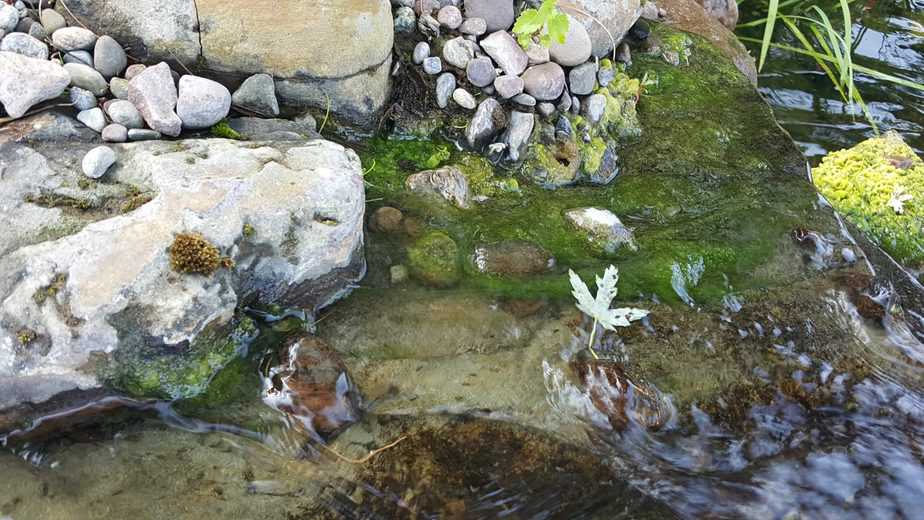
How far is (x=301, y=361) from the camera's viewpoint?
10.8ft

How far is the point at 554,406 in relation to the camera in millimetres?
3479

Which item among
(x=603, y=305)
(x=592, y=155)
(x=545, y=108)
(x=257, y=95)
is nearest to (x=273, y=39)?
(x=257, y=95)

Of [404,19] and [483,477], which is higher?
[404,19]

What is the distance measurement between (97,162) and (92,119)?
461 millimetres

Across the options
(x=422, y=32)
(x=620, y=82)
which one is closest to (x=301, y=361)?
(x=422, y=32)

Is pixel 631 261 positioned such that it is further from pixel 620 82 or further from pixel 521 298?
pixel 620 82

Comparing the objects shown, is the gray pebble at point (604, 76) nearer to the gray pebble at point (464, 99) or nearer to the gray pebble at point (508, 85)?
the gray pebble at point (508, 85)

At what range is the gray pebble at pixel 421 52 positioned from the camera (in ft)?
15.5

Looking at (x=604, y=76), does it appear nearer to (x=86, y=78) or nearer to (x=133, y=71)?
(x=133, y=71)

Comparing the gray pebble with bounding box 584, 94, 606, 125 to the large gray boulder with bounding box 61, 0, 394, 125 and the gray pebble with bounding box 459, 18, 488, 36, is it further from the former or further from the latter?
the large gray boulder with bounding box 61, 0, 394, 125

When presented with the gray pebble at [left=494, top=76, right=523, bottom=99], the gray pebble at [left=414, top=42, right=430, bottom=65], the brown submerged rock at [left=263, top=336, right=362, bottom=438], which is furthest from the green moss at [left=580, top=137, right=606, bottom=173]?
the brown submerged rock at [left=263, top=336, right=362, bottom=438]

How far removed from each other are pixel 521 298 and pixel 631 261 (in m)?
0.83

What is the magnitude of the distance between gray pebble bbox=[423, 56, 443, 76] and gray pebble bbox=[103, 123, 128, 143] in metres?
1.99

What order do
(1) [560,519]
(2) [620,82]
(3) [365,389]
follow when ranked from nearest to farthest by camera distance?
1. (1) [560,519]
2. (3) [365,389]
3. (2) [620,82]
